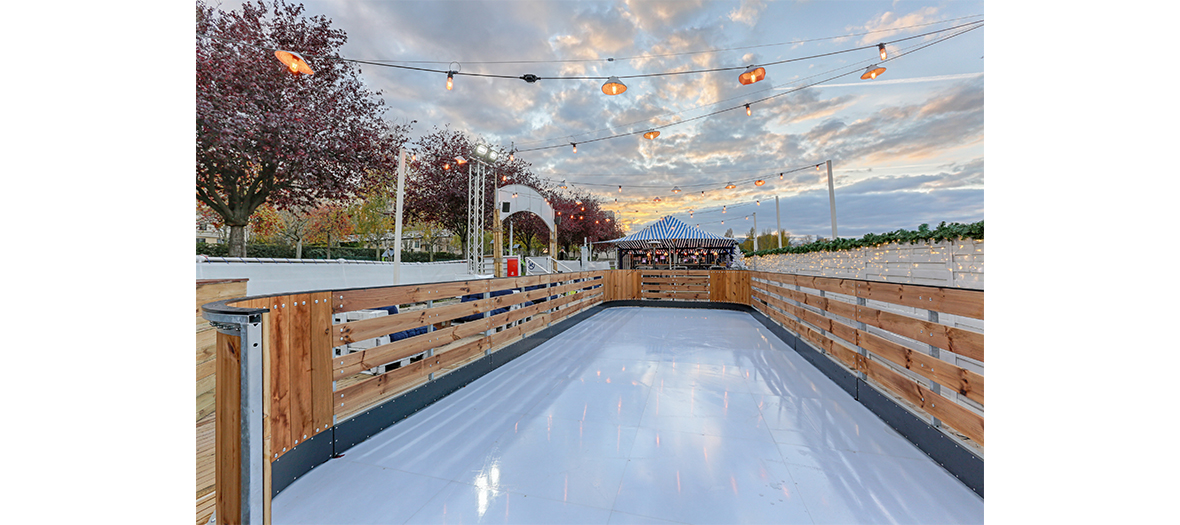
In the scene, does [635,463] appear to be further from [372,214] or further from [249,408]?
[372,214]

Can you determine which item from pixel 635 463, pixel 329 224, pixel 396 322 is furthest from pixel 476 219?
pixel 329 224

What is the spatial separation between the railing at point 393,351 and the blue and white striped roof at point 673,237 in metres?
10.4

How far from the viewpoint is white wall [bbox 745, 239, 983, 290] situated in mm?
3430

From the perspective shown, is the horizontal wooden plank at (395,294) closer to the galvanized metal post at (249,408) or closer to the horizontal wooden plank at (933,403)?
the galvanized metal post at (249,408)

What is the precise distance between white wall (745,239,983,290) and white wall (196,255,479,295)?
6325 mm

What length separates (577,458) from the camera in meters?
2.14

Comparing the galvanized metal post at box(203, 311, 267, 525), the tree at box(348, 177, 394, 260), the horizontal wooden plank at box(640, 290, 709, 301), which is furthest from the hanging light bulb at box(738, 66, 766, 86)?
the tree at box(348, 177, 394, 260)

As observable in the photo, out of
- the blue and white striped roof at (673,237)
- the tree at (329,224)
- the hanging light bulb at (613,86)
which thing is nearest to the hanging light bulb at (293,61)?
the hanging light bulb at (613,86)

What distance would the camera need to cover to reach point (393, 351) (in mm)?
2646

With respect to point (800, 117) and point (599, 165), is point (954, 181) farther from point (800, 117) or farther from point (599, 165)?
point (599, 165)

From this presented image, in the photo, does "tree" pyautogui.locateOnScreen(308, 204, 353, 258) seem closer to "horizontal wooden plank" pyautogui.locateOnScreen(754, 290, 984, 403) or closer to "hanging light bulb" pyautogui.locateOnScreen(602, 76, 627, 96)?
"hanging light bulb" pyautogui.locateOnScreen(602, 76, 627, 96)

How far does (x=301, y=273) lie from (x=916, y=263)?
1079 cm
